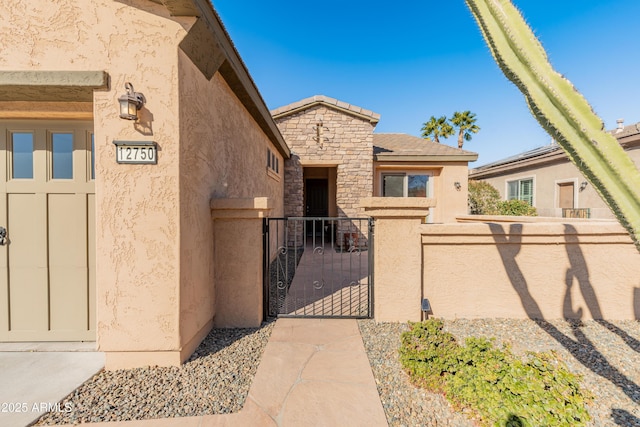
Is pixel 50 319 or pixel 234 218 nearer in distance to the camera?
pixel 50 319

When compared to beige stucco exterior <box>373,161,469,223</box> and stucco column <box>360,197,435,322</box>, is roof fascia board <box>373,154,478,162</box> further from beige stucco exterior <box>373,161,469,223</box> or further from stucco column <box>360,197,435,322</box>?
stucco column <box>360,197,435,322</box>

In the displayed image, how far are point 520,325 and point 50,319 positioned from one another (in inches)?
249

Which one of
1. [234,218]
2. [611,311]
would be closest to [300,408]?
[234,218]

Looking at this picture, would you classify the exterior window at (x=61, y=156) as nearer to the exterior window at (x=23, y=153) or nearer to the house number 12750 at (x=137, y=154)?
the exterior window at (x=23, y=153)

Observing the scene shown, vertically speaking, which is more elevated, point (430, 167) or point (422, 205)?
point (430, 167)

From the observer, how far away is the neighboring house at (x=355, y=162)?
9.51 metres

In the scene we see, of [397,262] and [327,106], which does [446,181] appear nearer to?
[327,106]

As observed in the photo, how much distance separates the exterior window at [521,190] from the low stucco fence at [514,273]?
42.6ft

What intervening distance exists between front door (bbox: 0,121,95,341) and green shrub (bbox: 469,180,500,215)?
1592 cm

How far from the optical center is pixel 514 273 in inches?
152

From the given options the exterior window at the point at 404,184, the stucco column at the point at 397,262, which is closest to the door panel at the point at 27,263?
the stucco column at the point at 397,262

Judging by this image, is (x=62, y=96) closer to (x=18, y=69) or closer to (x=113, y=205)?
(x=18, y=69)

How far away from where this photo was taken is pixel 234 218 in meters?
3.64

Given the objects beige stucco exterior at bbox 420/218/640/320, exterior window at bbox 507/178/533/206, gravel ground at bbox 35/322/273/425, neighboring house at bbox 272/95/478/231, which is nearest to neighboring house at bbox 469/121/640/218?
exterior window at bbox 507/178/533/206
